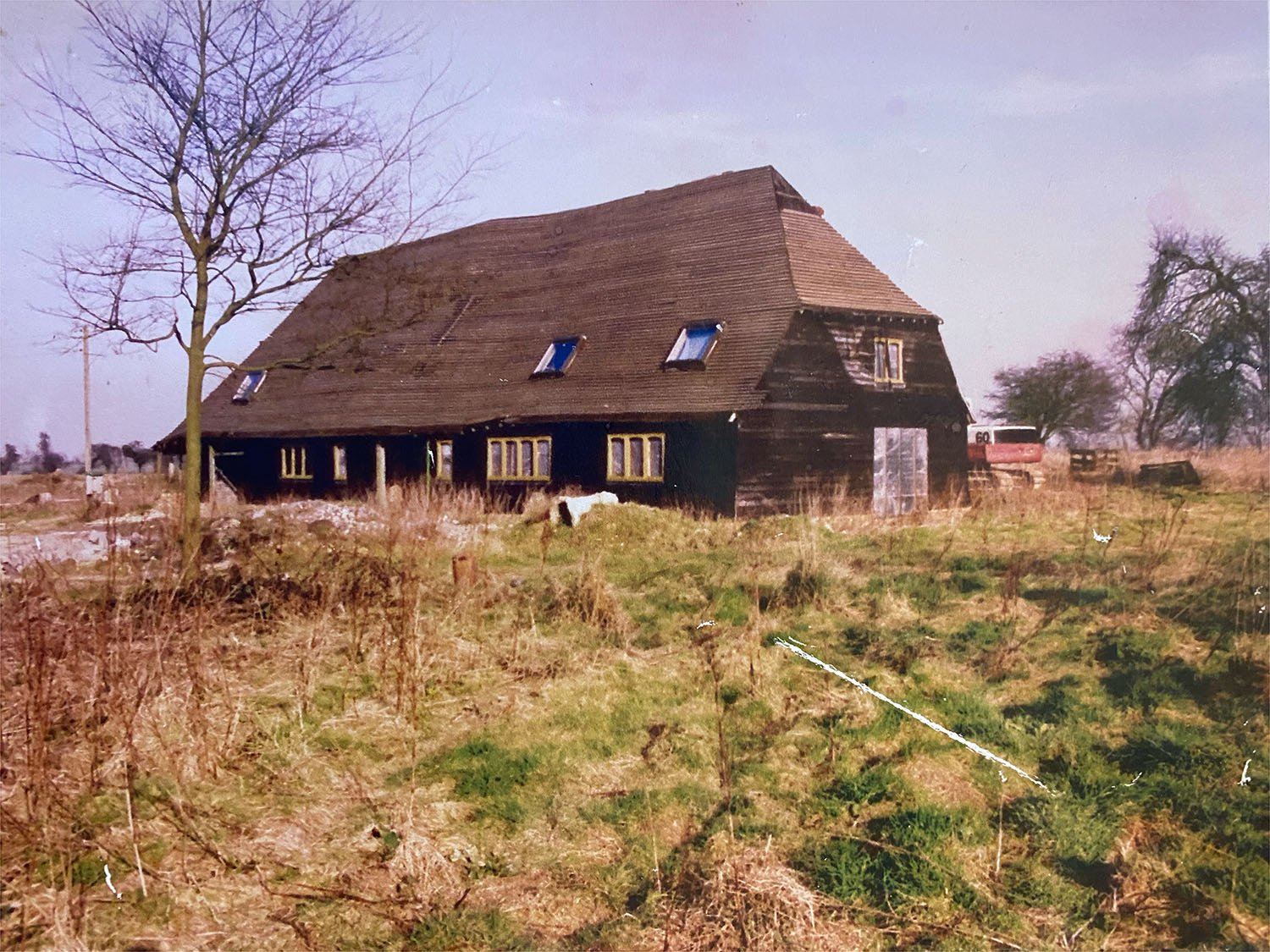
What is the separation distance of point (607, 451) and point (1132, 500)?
1109 centimetres

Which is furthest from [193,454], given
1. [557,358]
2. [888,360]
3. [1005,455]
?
[1005,455]

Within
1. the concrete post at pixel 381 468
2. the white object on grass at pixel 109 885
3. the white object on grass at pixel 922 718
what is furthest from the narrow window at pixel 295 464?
the white object on grass at pixel 109 885

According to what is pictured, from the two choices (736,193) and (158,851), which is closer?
(158,851)

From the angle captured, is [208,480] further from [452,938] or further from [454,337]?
[452,938]

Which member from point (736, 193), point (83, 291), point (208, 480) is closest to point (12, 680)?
point (83, 291)

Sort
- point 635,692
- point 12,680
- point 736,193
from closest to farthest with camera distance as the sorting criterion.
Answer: point 12,680 → point 635,692 → point 736,193

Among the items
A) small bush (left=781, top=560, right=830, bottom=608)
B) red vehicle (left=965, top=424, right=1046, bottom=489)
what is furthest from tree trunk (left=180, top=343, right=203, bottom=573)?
red vehicle (left=965, top=424, right=1046, bottom=489)

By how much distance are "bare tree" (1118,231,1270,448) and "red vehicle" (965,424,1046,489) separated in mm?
4381

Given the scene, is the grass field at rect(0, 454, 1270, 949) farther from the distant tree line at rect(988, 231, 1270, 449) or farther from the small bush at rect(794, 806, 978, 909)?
the distant tree line at rect(988, 231, 1270, 449)

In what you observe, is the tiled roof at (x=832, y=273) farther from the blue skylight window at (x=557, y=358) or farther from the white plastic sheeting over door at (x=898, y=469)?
the blue skylight window at (x=557, y=358)

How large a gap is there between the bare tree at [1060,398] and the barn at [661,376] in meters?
25.8

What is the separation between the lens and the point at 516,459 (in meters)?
23.7

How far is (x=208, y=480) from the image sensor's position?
3083 centimetres

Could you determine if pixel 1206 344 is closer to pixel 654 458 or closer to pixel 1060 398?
pixel 654 458
